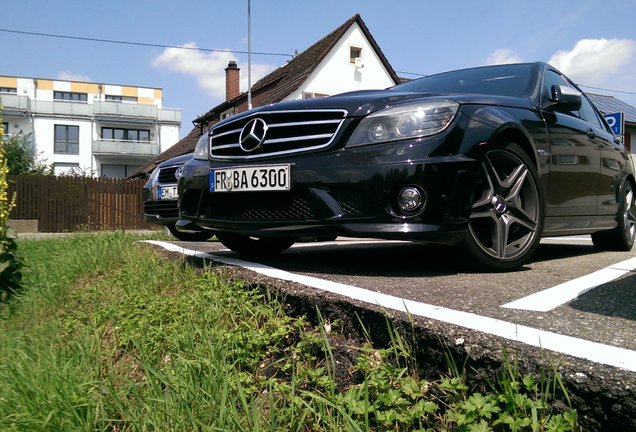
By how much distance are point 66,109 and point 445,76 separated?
51.2 metres

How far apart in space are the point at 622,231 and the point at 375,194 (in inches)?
138

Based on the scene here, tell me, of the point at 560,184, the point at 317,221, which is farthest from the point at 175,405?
the point at 560,184

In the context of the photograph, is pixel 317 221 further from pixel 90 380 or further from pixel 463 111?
pixel 90 380

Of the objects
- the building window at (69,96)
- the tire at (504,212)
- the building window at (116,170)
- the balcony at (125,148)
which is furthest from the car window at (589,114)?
the building window at (69,96)

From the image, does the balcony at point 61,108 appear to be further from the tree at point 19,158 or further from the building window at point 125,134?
the tree at point 19,158

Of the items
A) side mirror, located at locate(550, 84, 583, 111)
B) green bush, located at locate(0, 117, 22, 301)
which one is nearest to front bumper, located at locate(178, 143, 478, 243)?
side mirror, located at locate(550, 84, 583, 111)

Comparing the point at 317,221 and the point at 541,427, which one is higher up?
the point at 317,221

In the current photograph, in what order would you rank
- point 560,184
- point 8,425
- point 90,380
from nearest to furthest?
1. point 8,425
2. point 90,380
3. point 560,184

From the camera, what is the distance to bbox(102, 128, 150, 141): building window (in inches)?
2020

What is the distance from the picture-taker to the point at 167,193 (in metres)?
6.43

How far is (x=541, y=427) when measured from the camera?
1377 millimetres

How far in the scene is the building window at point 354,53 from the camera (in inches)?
1137

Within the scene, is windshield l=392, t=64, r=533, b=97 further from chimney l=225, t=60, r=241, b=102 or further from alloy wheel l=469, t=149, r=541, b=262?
chimney l=225, t=60, r=241, b=102

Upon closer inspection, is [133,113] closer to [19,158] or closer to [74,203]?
[19,158]
